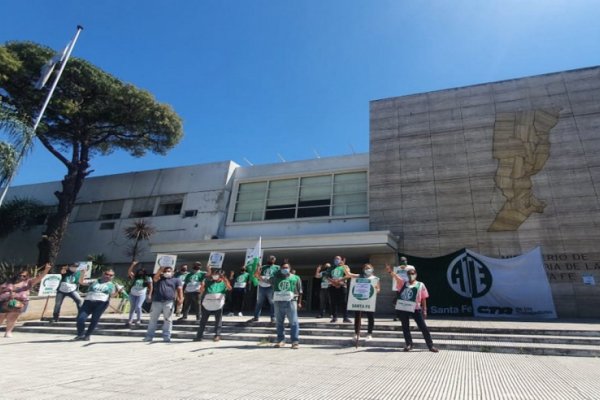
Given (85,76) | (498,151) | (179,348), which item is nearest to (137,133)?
(85,76)

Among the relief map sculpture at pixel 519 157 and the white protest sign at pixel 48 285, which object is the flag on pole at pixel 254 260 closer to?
the white protest sign at pixel 48 285

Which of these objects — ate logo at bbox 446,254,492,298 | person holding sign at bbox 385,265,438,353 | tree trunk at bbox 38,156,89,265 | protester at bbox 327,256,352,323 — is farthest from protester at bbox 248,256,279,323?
tree trunk at bbox 38,156,89,265

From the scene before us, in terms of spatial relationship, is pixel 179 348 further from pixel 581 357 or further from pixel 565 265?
pixel 565 265

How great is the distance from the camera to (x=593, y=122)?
43.3 ft

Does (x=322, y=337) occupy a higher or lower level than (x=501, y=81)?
lower

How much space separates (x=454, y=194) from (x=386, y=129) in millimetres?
4260

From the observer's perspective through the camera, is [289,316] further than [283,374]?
Yes

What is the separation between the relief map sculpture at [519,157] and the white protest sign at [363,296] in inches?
322

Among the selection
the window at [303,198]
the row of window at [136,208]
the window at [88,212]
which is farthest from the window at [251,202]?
the window at [88,212]

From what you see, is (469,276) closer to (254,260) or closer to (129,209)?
(254,260)

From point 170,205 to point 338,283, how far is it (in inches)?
518

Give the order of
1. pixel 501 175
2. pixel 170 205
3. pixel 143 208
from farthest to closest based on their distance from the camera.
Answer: pixel 143 208, pixel 170 205, pixel 501 175

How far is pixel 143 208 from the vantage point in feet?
63.2

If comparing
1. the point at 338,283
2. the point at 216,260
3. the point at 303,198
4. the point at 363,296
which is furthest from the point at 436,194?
the point at 216,260
